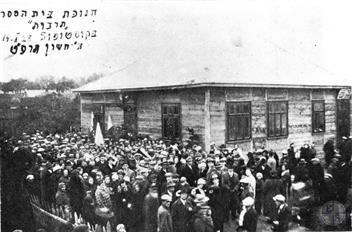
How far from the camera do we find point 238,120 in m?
12.0

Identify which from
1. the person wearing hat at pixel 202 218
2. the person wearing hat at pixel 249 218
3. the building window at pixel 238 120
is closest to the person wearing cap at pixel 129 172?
the person wearing hat at pixel 202 218

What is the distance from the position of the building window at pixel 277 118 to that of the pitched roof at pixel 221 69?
2.55 ft

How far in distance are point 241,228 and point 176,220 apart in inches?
44.5

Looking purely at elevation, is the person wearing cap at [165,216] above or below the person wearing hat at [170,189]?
below

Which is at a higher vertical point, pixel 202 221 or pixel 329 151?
pixel 329 151

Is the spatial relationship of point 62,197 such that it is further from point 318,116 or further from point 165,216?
point 318,116

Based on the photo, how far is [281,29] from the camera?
10.6 m

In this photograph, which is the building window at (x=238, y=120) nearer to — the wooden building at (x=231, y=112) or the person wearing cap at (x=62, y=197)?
the wooden building at (x=231, y=112)

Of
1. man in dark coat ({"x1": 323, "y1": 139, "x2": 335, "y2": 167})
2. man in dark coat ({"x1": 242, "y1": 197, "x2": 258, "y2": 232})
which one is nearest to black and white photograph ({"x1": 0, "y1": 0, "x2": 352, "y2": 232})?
man in dark coat ({"x1": 242, "y1": 197, "x2": 258, "y2": 232})

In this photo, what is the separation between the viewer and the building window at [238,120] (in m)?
11.8

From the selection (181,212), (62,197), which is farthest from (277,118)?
(62,197)

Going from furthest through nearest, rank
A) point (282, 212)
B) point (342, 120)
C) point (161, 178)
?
point (342, 120), point (161, 178), point (282, 212)

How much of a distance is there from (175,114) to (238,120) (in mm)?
2022

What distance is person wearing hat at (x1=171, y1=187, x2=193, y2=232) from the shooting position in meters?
6.61
